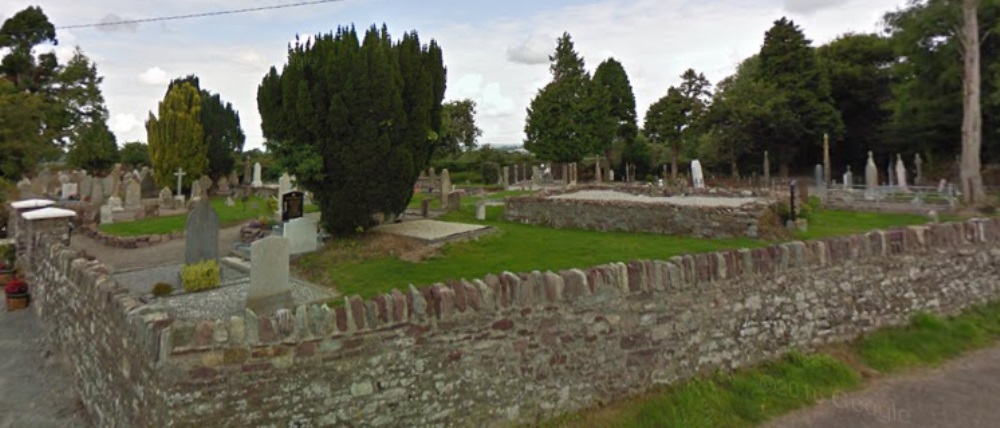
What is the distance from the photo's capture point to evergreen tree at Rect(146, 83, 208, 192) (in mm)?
24922

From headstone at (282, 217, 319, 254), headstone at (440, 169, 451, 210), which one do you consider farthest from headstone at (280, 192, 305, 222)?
headstone at (440, 169, 451, 210)

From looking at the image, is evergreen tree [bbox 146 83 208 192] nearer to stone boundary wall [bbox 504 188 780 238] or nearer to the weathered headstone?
stone boundary wall [bbox 504 188 780 238]

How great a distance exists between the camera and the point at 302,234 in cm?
1166

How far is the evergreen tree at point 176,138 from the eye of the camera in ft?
81.8

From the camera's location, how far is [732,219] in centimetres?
1242

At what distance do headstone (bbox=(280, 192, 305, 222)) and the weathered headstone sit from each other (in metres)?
4.76

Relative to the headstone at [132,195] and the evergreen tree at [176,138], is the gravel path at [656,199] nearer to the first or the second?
the headstone at [132,195]

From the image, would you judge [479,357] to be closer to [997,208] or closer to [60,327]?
[60,327]

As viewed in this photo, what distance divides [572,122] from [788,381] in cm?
3651

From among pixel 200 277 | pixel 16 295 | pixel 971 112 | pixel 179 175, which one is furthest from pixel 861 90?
pixel 16 295

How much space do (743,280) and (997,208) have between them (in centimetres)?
1825

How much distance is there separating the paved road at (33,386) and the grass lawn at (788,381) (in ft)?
17.1

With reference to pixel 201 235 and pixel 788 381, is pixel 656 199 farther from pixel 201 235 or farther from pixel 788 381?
pixel 201 235

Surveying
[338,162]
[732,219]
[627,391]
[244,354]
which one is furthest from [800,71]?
[244,354]
